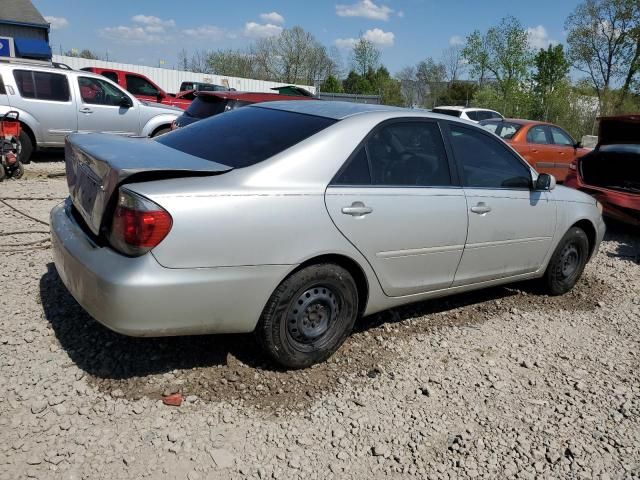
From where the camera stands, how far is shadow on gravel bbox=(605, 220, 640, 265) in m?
6.52

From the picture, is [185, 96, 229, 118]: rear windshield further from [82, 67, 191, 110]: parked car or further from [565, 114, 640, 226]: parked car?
[565, 114, 640, 226]: parked car

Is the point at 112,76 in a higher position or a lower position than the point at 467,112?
higher

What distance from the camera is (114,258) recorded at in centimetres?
260

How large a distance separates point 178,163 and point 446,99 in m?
42.7

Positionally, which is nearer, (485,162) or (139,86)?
(485,162)

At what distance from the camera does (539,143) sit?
1087 centimetres

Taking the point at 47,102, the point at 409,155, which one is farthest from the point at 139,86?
the point at 409,155

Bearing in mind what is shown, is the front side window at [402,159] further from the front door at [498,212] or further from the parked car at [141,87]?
the parked car at [141,87]

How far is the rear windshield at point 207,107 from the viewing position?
9088 millimetres

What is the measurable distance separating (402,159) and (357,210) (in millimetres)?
636

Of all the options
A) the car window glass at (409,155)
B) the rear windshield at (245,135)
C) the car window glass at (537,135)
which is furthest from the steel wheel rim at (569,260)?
the car window glass at (537,135)

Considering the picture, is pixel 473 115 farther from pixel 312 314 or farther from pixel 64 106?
pixel 312 314

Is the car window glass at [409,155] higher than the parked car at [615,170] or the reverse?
higher

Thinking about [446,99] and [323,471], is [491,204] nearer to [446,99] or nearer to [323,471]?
[323,471]
